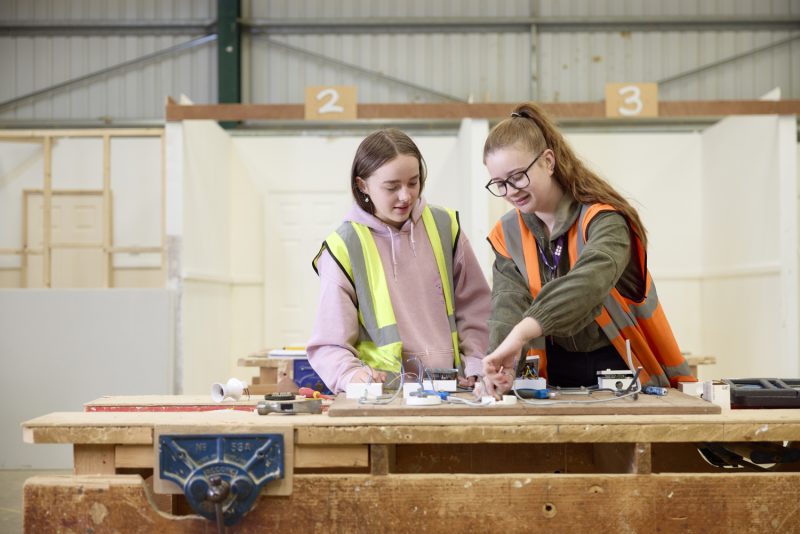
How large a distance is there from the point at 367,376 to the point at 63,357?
13.3 feet

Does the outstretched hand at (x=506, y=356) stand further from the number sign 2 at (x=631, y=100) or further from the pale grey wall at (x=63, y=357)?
the pale grey wall at (x=63, y=357)

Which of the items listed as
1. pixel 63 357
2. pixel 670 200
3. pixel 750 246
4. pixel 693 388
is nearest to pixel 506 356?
pixel 693 388

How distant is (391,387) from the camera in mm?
1891

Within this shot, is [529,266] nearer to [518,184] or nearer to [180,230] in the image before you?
[518,184]

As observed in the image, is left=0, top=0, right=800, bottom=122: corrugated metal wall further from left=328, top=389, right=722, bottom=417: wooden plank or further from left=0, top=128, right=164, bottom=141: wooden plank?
left=328, top=389, right=722, bottom=417: wooden plank

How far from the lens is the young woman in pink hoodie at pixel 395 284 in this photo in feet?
6.59

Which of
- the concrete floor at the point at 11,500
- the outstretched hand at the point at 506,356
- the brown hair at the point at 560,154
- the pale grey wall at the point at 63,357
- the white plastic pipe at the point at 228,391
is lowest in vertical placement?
the concrete floor at the point at 11,500

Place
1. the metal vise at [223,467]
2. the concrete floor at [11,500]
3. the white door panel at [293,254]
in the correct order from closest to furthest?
the metal vise at [223,467] < the concrete floor at [11,500] < the white door panel at [293,254]

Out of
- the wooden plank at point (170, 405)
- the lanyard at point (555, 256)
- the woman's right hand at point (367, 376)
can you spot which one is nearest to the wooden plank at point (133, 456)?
the wooden plank at point (170, 405)

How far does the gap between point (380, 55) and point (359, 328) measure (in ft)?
22.0

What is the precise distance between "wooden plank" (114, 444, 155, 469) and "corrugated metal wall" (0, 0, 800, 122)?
715 cm

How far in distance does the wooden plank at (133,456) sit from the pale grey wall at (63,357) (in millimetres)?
3964

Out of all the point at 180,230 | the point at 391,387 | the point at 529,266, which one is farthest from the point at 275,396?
the point at 180,230

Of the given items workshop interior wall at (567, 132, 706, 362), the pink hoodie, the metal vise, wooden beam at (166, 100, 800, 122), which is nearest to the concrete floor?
wooden beam at (166, 100, 800, 122)
